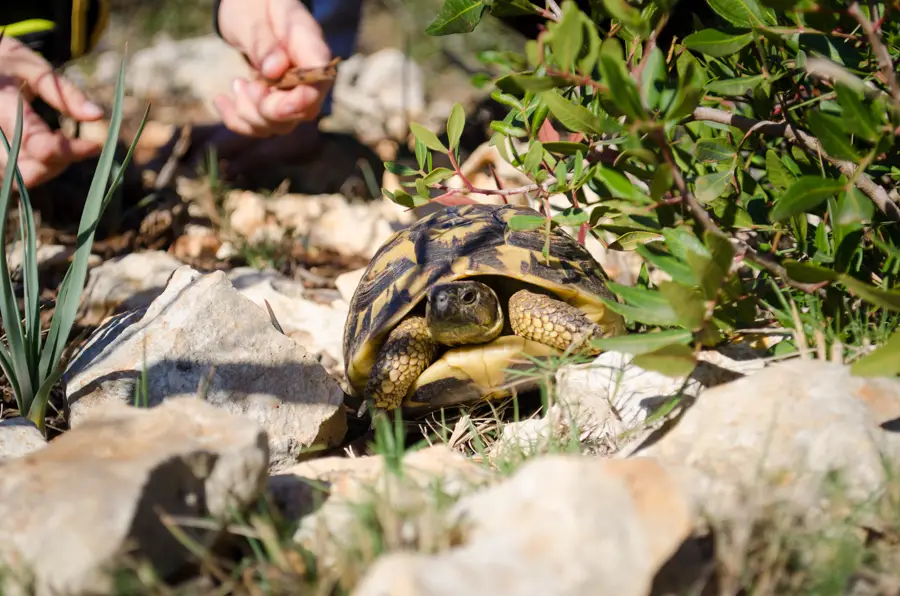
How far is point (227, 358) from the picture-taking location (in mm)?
2127

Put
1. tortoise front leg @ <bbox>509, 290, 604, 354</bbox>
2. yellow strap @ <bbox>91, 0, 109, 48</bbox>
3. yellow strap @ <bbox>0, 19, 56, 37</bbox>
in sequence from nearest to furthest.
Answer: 1. tortoise front leg @ <bbox>509, 290, 604, 354</bbox>
2. yellow strap @ <bbox>0, 19, 56, 37</bbox>
3. yellow strap @ <bbox>91, 0, 109, 48</bbox>

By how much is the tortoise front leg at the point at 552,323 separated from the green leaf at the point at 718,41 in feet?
2.81

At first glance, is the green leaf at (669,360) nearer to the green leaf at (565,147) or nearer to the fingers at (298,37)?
the green leaf at (565,147)

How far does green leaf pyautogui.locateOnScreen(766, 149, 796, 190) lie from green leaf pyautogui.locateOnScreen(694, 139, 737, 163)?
3.5 inches

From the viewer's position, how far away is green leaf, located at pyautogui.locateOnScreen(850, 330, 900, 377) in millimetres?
1340

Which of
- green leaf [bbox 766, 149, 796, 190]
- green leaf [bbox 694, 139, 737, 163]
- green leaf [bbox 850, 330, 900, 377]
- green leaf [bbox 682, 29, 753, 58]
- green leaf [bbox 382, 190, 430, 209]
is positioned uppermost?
green leaf [bbox 682, 29, 753, 58]

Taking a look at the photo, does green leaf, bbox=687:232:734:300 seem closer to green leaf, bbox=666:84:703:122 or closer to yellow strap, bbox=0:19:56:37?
green leaf, bbox=666:84:703:122

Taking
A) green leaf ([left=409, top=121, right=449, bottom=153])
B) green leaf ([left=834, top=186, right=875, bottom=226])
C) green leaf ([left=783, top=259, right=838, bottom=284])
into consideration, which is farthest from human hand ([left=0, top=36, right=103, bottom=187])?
green leaf ([left=834, top=186, right=875, bottom=226])

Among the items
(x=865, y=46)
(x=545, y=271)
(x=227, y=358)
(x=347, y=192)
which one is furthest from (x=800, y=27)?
(x=347, y=192)

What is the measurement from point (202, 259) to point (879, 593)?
3181 millimetres

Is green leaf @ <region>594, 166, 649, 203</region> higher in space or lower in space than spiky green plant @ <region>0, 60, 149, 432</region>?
higher

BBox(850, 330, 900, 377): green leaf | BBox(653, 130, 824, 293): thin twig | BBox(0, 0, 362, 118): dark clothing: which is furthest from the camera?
BBox(0, 0, 362, 118): dark clothing

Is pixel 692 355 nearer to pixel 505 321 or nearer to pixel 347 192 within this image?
pixel 505 321

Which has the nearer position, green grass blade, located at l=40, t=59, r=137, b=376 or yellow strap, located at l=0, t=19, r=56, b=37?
green grass blade, located at l=40, t=59, r=137, b=376
